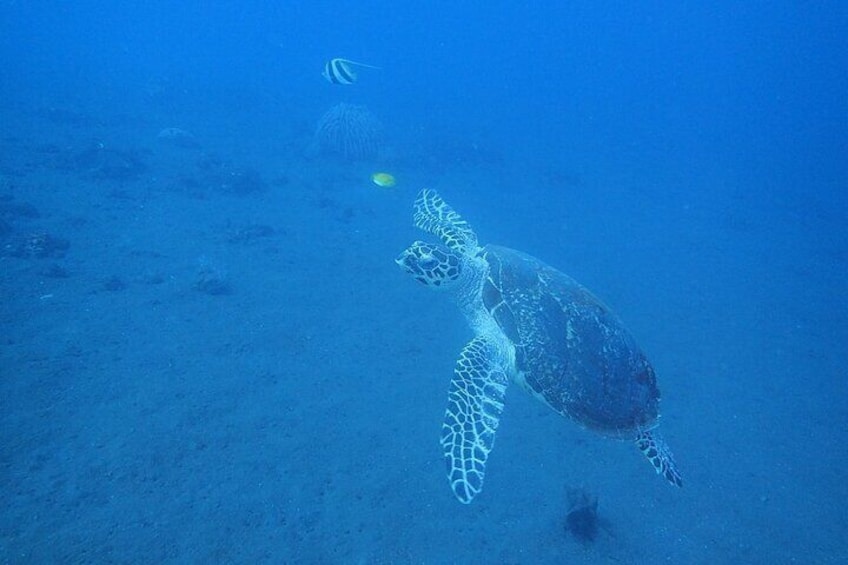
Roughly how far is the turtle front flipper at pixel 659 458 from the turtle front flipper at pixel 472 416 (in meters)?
1.67

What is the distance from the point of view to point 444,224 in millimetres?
7184

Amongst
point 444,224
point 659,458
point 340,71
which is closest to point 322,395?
point 444,224

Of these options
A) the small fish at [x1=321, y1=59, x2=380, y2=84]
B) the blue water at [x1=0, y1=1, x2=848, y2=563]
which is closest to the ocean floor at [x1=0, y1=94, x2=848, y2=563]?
the blue water at [x1=0, y1=1, x2=848, y2=563]

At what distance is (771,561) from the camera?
4805 mm

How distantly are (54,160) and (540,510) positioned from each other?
15.6 m

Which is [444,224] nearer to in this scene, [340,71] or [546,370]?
[546,370]

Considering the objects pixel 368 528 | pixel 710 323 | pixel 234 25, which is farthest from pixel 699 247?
pixel 234 25

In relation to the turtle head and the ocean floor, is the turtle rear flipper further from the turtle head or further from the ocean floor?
the ocean floor

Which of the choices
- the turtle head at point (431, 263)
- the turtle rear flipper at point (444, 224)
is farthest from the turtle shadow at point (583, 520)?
the turtle rear flipper at point (444, 224)

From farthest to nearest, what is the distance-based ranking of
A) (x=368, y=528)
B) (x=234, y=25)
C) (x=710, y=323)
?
(x=234, y=25)
(x=710, y=323)
(x=368, y=528)

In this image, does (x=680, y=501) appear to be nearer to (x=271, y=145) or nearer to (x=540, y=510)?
(x=540, y=510)

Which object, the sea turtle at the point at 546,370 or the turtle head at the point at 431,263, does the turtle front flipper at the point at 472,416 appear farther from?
the turtle head at the point at 431,263

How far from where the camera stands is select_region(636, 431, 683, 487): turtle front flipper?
4508 mm

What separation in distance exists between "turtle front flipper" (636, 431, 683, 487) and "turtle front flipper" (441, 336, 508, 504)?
1.67 meters
